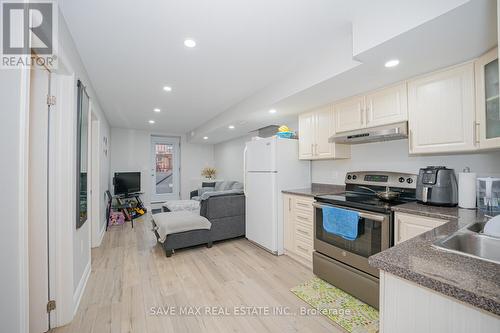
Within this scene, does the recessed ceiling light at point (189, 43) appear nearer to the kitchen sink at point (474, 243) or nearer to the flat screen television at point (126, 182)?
the kitchen sink at point (474, 243)

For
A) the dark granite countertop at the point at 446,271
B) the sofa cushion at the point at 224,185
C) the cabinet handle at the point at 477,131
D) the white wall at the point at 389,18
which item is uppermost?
the white wall at the point at 389,18

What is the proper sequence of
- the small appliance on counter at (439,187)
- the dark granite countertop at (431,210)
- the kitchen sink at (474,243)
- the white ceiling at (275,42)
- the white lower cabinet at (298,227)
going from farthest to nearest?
the white lower cabinet at (298,227) → the small appliance on counter at (439,187) → the dark granite countertop at (431,210) → the white ceiling at (275,42) → the kitchen sink at (474,243)

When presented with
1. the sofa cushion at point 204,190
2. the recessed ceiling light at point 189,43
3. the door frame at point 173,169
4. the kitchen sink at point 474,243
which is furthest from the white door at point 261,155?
the door frame at point 173,169

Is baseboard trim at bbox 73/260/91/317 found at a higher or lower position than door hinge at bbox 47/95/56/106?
lower

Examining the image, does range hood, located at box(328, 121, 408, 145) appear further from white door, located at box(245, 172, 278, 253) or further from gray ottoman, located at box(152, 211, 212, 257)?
gray ottoman, located at box(152, 211, 212, 257)

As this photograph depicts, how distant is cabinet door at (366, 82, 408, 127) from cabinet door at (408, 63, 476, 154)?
0.06 metres

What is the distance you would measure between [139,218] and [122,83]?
11.9ft

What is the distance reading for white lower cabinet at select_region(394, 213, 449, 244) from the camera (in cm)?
162

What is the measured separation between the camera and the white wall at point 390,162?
6.17 feet

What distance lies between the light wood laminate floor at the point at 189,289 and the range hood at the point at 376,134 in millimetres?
1681

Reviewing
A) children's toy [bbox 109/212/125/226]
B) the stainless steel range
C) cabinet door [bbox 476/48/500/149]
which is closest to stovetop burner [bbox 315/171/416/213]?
the stainless steel range

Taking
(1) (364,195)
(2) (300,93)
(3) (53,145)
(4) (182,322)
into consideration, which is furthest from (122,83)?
(1) (364,195)

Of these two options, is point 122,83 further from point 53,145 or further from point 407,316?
point 407,316

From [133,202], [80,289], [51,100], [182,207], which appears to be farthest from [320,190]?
[133,202]
